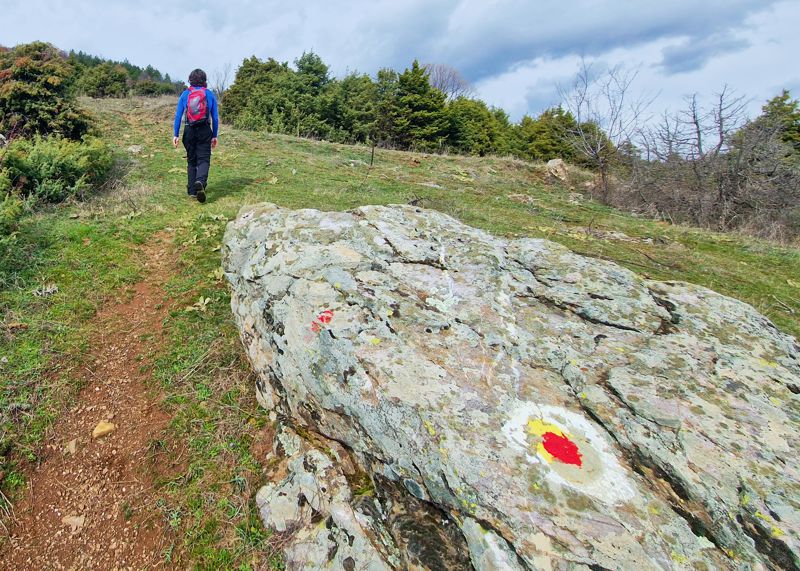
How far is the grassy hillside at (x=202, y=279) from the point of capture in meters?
3.09

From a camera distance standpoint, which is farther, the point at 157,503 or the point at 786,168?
the point at 786,168

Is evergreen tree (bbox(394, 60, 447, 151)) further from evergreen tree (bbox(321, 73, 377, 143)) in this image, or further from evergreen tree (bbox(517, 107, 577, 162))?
evergreen tree (bbox(517, 107, 577, 162))

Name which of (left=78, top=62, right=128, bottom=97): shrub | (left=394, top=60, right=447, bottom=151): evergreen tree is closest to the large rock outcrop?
(left=394, top=60, right=447, bottom=151): evergreen tree

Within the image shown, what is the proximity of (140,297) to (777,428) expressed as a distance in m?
6.26

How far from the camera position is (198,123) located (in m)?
7.30

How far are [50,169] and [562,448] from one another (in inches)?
369

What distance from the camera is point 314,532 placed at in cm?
268

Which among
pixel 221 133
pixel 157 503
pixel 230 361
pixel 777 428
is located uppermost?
pixel 221 133

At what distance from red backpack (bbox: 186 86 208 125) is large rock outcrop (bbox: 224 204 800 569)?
15.2 ft

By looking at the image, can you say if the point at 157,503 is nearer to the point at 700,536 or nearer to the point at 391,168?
the point at 700,536

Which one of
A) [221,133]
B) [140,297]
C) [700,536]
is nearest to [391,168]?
[221,133]

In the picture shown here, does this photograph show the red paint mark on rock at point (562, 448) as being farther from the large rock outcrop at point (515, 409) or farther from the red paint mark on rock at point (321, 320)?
the red paint mark on rock at point (321, 320)

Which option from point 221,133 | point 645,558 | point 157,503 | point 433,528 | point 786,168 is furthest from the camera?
point 221,133

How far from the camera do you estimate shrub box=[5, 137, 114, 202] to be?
6805 mm
